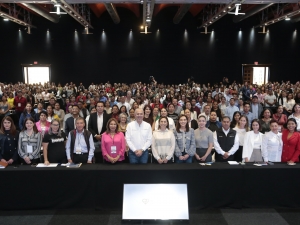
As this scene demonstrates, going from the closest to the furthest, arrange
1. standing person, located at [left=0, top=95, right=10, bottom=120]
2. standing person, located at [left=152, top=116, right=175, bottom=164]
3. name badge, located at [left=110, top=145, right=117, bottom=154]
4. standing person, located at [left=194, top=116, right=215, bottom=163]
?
name badge, located at [left=110, top=145, right=117, bottom=154] → standing person, located at [left=152, top=116, right=175, bottom=164] → standing person, located at [left=194, top=116, right=215, bottom=163] → standing person, located at [left=0, top=95, right=10, bottom=120]

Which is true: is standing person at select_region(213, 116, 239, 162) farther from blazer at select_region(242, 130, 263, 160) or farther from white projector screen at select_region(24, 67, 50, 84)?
white projector screen at select_region(24, 67, 50, 84)

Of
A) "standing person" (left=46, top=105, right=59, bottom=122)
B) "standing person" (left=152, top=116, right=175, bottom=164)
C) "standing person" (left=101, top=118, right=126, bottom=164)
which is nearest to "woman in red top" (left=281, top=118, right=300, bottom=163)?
"standing person" (left=152, top=116, right=175, bottom=164)

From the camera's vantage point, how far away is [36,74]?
65.7ft

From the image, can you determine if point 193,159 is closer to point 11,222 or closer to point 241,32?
point 11,222

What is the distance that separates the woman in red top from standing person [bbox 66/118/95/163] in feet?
9.87

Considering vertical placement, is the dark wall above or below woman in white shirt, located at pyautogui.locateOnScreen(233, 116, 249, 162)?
above

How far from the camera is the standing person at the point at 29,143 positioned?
425 centimetres

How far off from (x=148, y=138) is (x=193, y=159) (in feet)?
2.72

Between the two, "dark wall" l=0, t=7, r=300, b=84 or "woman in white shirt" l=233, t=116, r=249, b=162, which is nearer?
"woman in white shirt" l=233, t=116, r=249, b=162

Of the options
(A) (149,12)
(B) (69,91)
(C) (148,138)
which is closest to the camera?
(C) (148,138)

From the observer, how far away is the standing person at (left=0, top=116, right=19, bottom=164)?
4234 millimetres

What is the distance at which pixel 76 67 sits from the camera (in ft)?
65.1

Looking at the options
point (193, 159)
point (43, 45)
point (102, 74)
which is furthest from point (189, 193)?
point (43, 45)

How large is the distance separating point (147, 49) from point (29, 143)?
1642 centimetres
